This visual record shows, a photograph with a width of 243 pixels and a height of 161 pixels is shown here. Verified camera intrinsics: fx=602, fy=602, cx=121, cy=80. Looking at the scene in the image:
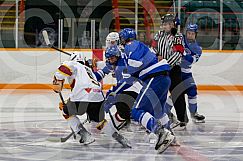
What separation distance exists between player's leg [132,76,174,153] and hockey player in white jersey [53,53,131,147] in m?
0.41

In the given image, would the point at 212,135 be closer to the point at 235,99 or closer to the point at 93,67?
the point at 93,67

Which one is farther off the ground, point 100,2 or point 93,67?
point 100,2

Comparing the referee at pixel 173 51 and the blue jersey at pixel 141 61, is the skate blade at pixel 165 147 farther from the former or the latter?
the referee at pixel 173 51

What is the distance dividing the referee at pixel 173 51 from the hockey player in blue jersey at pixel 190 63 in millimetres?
237

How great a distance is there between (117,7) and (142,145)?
8542 mm

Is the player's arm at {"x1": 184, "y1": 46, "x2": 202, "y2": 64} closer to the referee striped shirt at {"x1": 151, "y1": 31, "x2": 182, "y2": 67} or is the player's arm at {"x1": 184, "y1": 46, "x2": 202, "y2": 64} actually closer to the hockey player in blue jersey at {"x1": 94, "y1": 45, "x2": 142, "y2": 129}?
the referee striped shirt at {"x1": 151, "y1": 31, "x2": 182, "y2": 67}

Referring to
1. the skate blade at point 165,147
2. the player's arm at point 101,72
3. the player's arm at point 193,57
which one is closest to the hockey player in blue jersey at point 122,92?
the player's arm at point 101,72

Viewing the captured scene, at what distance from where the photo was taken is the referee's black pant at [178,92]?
22.2ft

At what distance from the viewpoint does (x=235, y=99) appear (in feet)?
33.8

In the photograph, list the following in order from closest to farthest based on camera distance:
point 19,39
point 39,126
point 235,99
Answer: point 39,126 < point 235,99 < point 19,39

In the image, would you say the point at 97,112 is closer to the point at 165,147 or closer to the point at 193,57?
the point at 165,147

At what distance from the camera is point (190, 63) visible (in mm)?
7258

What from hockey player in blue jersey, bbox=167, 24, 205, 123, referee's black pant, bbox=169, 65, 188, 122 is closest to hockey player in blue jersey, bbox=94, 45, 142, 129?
referee's black pant, bbox=169, 65, 188, 122

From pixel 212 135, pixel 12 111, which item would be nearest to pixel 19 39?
pixel 12 111
